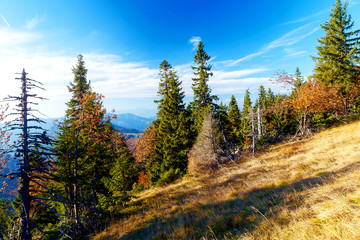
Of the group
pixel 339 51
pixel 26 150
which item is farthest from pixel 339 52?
pixel 26 150

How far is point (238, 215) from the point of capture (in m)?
5.96

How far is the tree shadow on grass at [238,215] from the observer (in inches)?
207

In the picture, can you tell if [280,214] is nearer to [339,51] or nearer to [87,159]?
[87,159]

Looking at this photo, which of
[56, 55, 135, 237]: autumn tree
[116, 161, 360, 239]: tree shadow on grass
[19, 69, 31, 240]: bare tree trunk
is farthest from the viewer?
[56, 55, 135, 237]: autumn tree

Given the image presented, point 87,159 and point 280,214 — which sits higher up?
point 87,159

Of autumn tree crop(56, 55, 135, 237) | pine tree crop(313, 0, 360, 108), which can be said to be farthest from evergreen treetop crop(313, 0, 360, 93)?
autumn tree crop(56, 55, 135, 237)

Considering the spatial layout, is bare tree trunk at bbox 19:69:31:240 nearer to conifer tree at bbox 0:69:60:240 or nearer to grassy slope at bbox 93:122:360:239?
conifer tree at bbox 0:69:60:240

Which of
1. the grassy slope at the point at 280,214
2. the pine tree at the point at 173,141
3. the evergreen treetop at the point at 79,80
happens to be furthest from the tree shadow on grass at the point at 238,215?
Result: the evergreen treetop at the point at 79,80

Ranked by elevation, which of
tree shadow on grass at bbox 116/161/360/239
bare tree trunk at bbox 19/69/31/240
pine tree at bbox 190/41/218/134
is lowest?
tree shadow on grass at bbox 116/161/360/239

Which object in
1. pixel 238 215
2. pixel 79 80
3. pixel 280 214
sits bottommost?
pixel 238 215

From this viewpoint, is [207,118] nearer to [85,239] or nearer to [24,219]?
[85,239]

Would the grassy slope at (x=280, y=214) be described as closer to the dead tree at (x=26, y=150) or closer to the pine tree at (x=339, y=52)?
the dead tree at (x=26, y=150)

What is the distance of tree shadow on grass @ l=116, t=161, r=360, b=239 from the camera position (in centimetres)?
525

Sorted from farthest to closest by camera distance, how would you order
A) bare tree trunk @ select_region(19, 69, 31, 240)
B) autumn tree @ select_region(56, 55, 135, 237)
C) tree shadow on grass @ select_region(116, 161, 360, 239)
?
autumn tree @ select_region(56, 55, 135, 237)
tree shadow on grass @ select_region(116, 161, 360, 239)
bare tree trunk @ select_region(19, 69, 31, 240)
